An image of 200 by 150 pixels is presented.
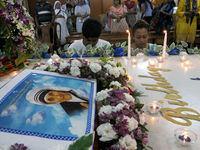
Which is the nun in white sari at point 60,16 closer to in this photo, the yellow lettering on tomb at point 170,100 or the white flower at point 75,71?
the yellow lettering on tomb at point 170,100

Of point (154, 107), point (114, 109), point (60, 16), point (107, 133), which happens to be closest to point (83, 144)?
point (107, 133)

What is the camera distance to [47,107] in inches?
34.3

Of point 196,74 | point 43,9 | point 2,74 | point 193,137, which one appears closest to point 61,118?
point 193,137

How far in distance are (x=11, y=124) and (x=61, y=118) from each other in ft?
0.70

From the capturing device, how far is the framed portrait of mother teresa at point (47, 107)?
0.74 meters

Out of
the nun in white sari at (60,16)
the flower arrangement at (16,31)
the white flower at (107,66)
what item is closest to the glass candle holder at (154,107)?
the white flower at (107,66)

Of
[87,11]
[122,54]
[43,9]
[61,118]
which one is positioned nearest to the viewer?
[61,118]

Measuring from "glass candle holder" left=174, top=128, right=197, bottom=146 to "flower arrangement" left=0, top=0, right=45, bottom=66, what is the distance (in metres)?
1.64

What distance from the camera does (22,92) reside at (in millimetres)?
1003

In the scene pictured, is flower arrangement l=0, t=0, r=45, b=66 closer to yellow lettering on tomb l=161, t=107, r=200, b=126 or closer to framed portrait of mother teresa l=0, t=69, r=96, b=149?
framed portrait of mother teresa l=0, t=69, r=96, b=149

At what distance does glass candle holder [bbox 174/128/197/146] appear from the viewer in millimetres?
856

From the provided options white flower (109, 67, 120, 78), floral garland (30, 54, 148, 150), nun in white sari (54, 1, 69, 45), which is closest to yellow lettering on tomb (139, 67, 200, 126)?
floral garland (30, 54, 148, 150)

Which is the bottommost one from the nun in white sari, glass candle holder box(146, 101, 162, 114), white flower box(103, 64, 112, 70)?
glass candle holder box(146, 101, 162, 114)

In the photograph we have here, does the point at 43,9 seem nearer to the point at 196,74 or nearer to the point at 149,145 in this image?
the point at 196,74
